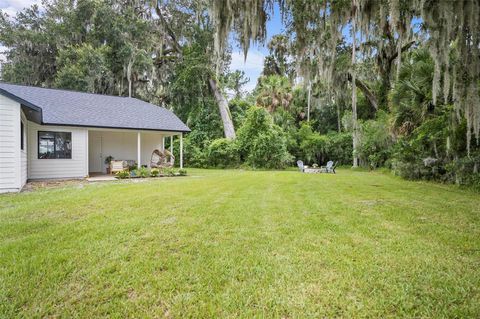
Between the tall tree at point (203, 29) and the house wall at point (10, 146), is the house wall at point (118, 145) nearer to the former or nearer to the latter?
the tall tree at point (203, 29)

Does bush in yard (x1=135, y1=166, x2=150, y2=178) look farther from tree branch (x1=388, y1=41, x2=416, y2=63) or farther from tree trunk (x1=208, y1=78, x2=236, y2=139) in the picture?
tree branch (x1=388, y1=41, x2=416, y2=63)

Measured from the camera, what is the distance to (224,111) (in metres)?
21.0

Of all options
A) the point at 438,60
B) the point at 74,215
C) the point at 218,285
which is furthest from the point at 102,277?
the point at 438,60

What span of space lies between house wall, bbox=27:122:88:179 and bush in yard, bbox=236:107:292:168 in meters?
9.44

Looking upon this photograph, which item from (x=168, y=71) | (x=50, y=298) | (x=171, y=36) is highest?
(x=171, y=36)

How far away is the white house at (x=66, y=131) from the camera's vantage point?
8.09 meters

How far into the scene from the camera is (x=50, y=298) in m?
2.40

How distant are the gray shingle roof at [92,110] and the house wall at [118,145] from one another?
1.14 metres

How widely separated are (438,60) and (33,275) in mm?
8052

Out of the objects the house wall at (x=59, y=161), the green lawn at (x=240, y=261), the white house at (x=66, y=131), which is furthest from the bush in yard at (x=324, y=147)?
the green lawn at (x=240, y=261)

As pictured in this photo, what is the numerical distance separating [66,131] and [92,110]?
2049mm

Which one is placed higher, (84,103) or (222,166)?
(84,103)

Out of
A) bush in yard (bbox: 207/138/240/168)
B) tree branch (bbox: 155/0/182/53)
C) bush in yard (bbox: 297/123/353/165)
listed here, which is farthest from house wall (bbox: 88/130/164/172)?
bush in yard (bbox: 297/123/353/165)

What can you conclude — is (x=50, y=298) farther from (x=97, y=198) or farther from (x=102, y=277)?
(x=97, y=198)
